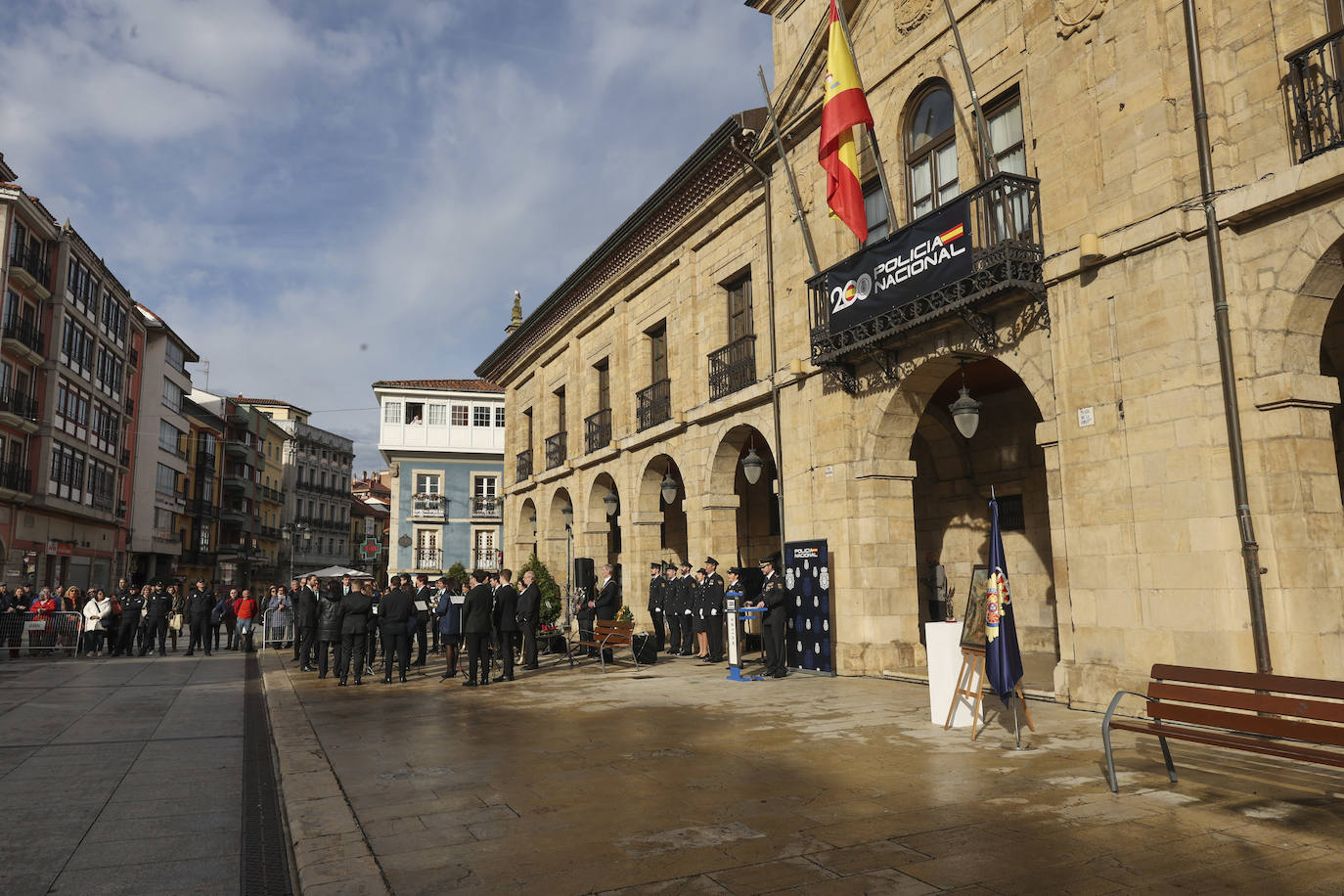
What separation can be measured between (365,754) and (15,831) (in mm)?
2532

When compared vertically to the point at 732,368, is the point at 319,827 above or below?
below

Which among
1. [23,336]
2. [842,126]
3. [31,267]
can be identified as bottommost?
[842,126]

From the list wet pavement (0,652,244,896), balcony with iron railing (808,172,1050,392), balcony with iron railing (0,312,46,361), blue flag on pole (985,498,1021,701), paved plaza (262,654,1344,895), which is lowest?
wet pavement (0,652,244,896)

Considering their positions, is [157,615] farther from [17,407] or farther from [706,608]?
[17,407]

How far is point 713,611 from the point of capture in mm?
15586

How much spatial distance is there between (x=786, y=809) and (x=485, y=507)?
152ft

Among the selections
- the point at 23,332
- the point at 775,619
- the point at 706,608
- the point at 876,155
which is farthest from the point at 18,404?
the point at 876,155

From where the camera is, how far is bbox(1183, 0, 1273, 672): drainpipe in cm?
774

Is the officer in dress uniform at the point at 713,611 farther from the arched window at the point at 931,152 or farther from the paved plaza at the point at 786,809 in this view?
the arched window at the point at 931,152

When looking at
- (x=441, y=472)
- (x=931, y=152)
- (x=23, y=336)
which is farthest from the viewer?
(x=441, y=472)

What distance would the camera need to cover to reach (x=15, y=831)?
18.6ft

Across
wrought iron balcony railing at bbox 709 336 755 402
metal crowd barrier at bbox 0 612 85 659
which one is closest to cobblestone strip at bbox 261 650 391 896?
wrought iron balcony railing at bbox 709 336 755 402

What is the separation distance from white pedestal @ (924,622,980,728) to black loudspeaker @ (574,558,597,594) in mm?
14592

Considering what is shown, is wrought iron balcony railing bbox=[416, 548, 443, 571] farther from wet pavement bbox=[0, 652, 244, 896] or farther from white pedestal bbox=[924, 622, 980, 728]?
white pedestal bbox=[924, 622, 980, 728]
